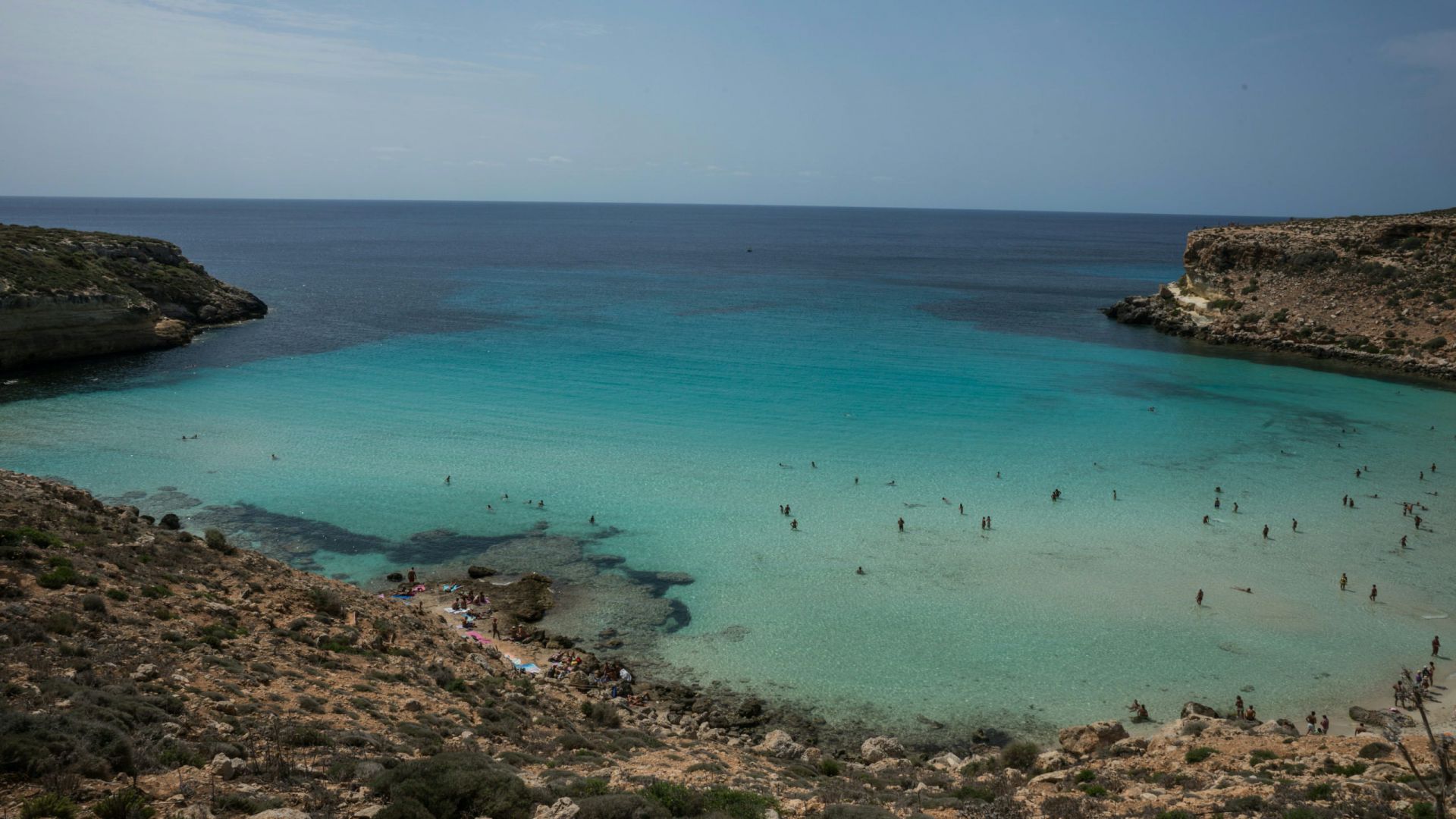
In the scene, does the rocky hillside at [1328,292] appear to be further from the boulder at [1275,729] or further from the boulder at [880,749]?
the boulder at [880,749]

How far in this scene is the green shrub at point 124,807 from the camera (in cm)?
953

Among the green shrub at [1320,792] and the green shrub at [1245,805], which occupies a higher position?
the green shrub at [1320,792]

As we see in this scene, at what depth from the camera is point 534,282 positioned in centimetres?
10688

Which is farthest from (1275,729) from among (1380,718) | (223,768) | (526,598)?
(526,598)

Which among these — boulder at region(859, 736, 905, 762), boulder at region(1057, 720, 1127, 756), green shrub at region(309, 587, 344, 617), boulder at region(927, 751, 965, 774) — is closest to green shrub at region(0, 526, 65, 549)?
green shrub at region(309, 587, 344, 617)

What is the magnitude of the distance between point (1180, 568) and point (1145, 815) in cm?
1927

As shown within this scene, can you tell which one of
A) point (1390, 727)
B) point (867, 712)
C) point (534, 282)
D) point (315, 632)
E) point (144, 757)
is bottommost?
point (867, 712)

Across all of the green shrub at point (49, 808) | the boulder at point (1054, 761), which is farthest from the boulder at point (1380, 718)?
the green shrub at point (49, 808)

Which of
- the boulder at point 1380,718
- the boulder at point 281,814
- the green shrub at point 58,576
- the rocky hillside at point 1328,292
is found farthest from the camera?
the rocky hillside at point 1328,292

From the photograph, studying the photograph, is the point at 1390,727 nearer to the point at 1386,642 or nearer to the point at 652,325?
the point at 1386,642

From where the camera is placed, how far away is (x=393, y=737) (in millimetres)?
14297

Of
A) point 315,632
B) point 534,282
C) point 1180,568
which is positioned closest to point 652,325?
point 534,282

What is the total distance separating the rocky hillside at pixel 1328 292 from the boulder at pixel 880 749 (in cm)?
6119

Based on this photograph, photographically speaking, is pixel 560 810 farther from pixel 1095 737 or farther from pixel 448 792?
pixel 1095 737
